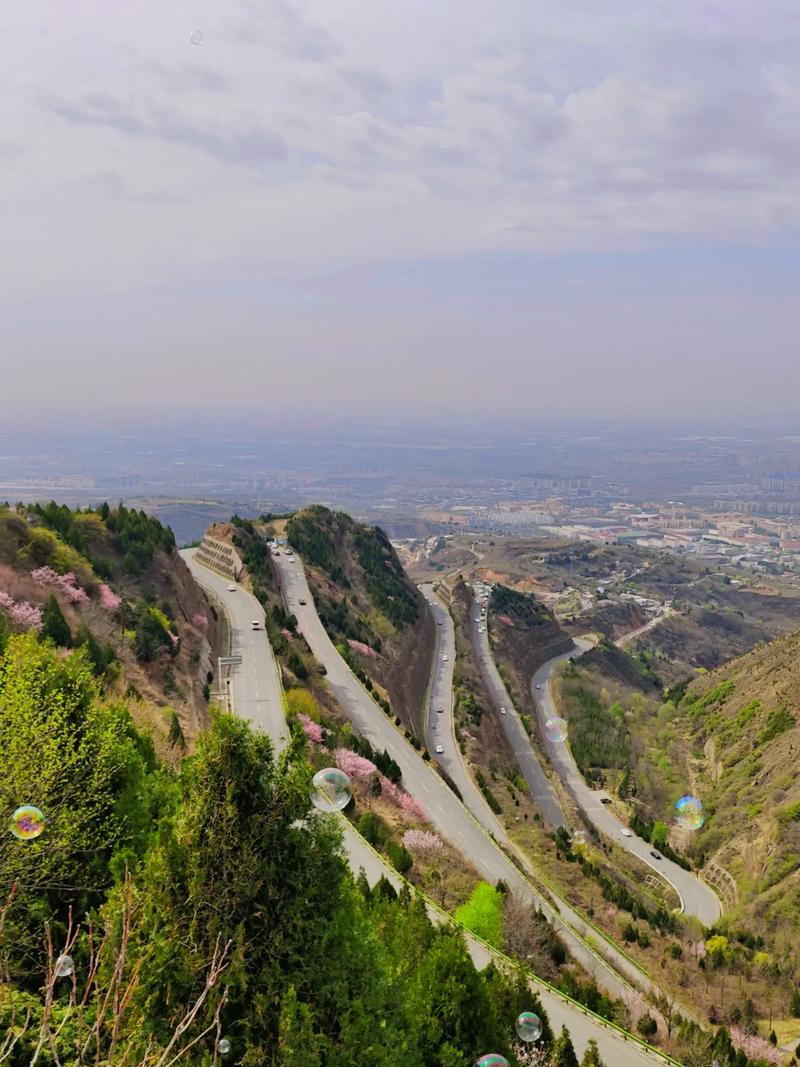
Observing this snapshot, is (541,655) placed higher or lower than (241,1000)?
lower

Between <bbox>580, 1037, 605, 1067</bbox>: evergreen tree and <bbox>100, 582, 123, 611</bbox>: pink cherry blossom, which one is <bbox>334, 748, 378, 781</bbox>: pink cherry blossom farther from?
<bbox>580, 1037, 605, 1067</bbox>: evergreen tree

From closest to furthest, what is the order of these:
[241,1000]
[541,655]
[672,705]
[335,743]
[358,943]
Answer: [241,1000] → [358,943] → [335,743] → [672,705] → [541,655]

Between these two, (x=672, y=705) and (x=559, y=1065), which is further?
(x=672, y=705)

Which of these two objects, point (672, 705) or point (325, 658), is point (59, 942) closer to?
point (325, 658)

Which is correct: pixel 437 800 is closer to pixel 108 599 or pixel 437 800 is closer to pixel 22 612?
pixel 108 599

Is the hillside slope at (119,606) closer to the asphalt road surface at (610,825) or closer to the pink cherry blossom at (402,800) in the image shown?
the pink cherry blossom at (402,800)

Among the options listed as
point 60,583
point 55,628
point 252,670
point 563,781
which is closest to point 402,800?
point 252,670

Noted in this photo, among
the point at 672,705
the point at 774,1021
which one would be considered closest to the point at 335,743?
the point at 774,1021
